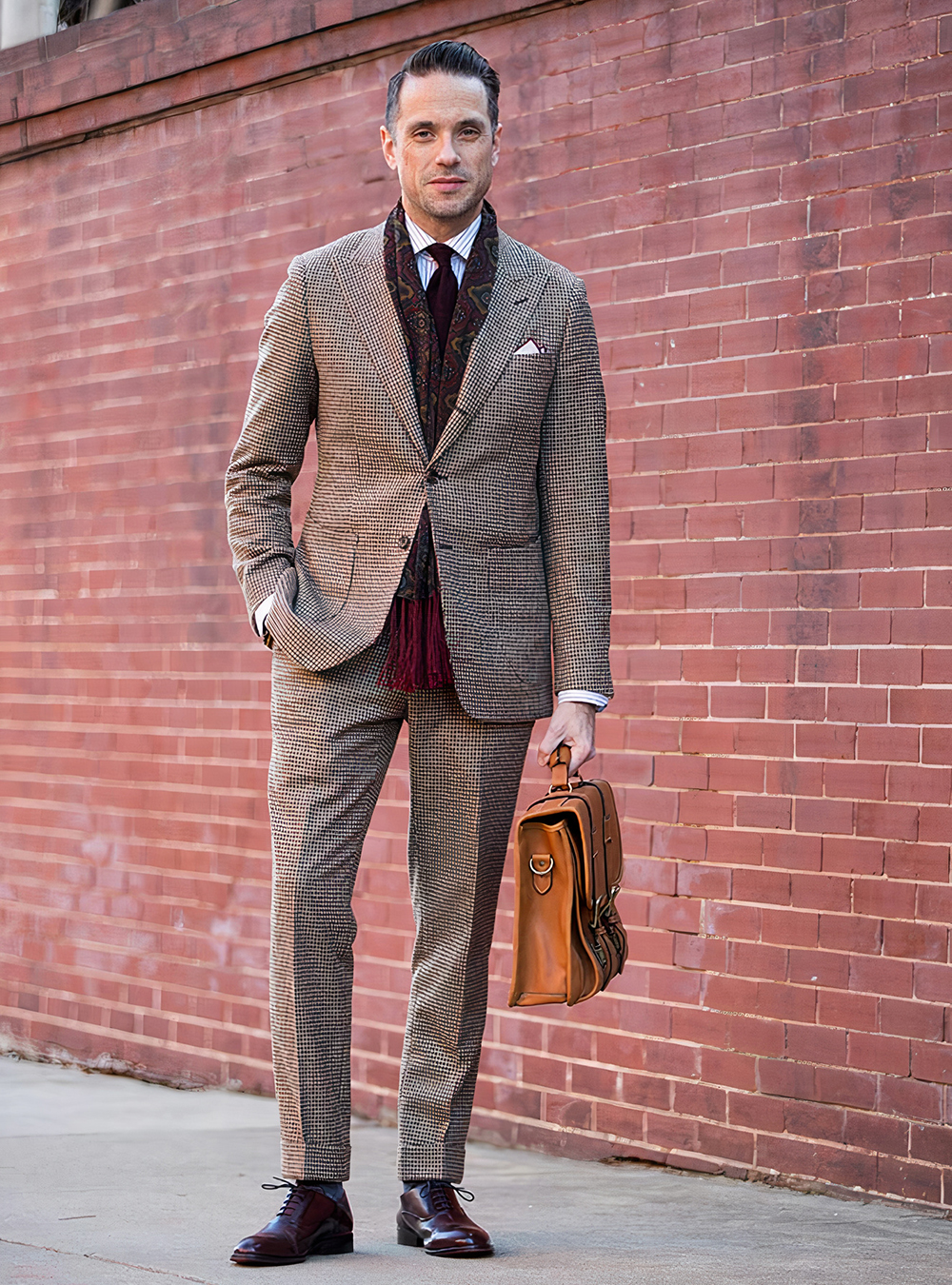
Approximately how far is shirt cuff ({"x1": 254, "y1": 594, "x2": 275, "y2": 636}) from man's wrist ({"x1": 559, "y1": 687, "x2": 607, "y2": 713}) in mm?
641

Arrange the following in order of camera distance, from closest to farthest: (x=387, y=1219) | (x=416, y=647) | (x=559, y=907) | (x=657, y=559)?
1. (x=559, y=907)
2. (x=416, y=647)
3. (x=387, y=1219)
4. (x=657, y=559)

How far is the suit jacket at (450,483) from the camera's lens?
3.40 meters

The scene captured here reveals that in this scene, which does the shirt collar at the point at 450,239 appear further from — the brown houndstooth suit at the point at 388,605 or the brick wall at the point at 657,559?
the brick wall at the point at 657,559

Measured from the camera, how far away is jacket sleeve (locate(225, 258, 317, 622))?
3.48 m

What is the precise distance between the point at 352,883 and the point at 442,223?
1375 millimetres

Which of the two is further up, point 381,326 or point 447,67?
point 447,67

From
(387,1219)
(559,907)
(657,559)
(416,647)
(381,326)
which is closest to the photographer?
(559,907)

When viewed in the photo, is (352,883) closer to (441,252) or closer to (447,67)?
(441,252)

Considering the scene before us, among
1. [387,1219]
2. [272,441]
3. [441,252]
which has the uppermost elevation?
[441,252]

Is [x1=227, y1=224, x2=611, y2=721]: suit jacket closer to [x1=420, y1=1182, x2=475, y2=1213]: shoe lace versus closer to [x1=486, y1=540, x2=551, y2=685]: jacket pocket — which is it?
[x1=486, y1=540, x2=551, y2=685]: jacket pocket

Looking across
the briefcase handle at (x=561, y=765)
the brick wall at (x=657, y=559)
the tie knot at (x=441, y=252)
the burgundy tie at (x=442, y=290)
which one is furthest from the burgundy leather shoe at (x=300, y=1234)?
the tie knot at (x=441, y=252)

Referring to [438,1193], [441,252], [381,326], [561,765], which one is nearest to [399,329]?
[381,326]

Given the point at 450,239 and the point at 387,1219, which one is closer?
the point at 450,239

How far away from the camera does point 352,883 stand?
3.43 m
